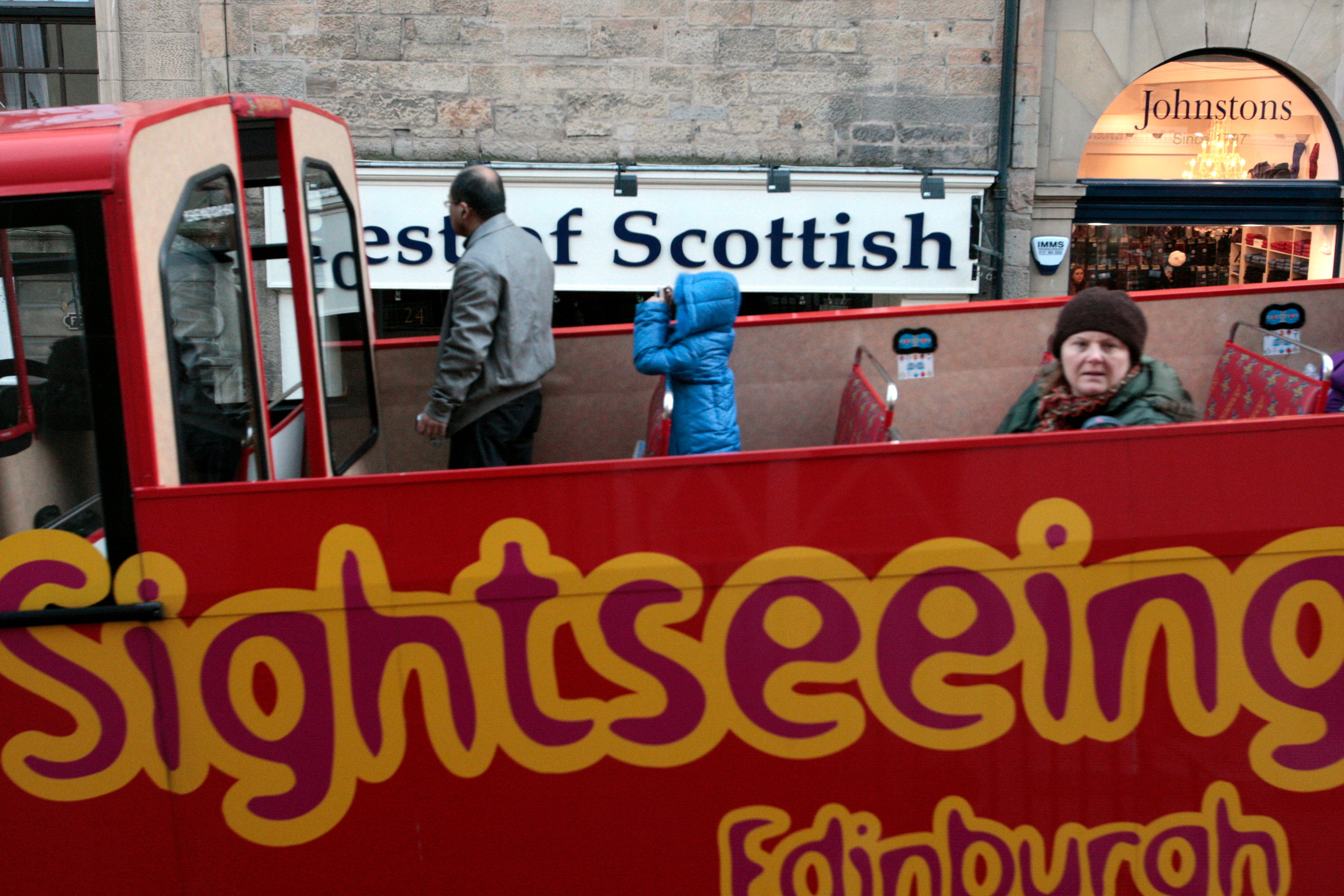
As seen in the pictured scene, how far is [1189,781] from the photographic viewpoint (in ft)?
7.90

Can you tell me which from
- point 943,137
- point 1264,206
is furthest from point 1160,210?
point 943,137

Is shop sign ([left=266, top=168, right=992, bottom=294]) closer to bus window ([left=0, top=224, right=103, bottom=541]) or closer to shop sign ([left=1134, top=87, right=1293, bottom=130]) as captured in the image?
shop sign ([left=1134, top=87, right=1293, bottom=130])

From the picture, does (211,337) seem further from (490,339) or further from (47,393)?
(490,339)

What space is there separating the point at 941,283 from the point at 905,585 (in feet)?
20.7

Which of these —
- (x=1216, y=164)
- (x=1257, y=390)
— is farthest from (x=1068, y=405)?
(x=1216, y=164)

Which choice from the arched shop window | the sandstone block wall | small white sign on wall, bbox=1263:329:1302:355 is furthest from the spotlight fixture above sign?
small white sign on wall, bbox=1263:329:1302:355

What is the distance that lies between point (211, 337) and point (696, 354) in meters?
1.68

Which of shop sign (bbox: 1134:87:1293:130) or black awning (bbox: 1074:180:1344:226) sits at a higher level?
shop sign (bbox: 1134:87:1293:130)

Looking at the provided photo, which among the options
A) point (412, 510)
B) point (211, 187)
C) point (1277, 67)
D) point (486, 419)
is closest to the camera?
point (412, 510)

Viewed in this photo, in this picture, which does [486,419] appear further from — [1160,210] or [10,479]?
[1160,210]

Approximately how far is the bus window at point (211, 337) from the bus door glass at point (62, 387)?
16cm

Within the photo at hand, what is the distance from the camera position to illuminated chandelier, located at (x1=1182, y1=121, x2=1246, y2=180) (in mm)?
8727

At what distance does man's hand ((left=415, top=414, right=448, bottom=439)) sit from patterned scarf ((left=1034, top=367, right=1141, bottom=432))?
1.99m

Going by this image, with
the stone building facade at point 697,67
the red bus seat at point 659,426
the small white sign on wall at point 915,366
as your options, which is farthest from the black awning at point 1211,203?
the red bus seat at point 659,426
